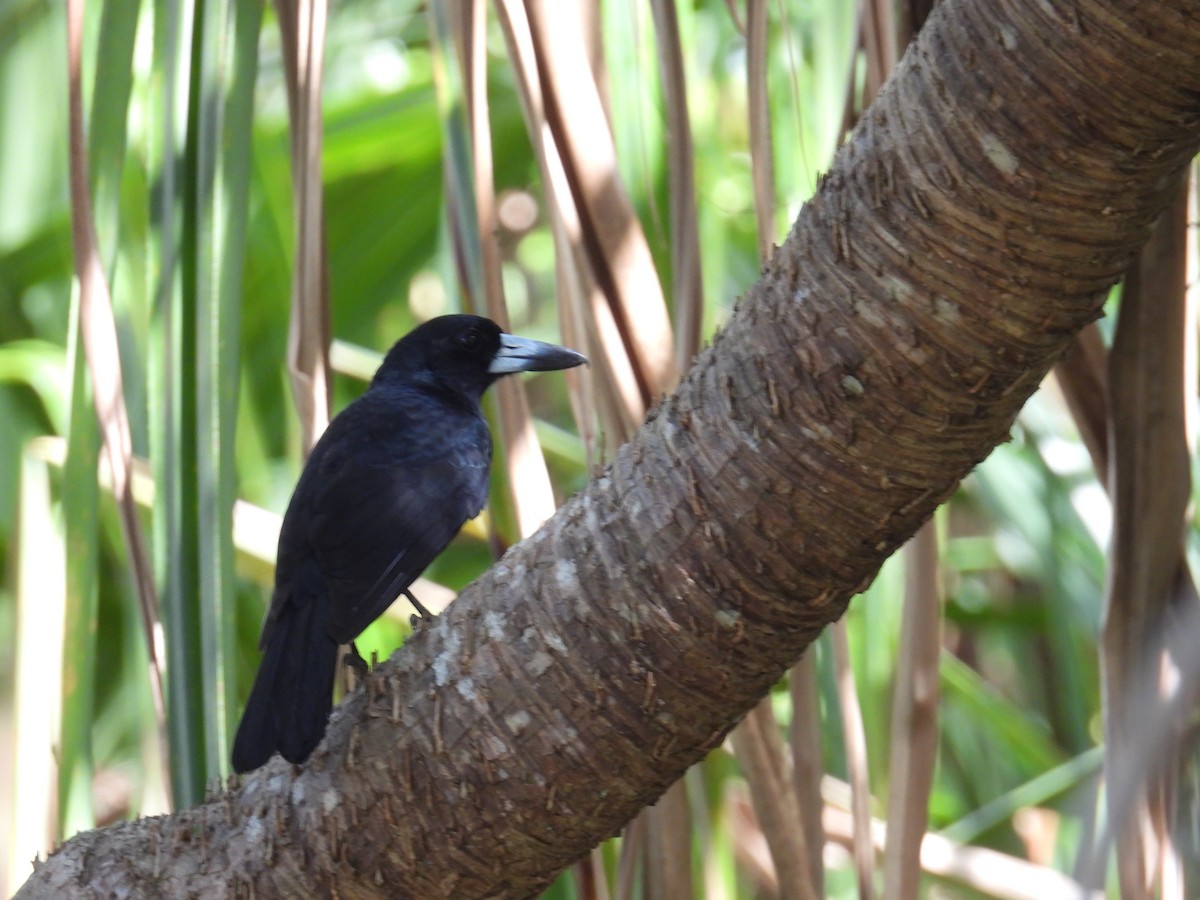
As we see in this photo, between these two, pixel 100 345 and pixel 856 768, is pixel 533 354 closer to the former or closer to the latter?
pixel 100 345

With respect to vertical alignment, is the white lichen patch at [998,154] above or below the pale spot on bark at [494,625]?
above

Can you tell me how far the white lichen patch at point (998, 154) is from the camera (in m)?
1.22

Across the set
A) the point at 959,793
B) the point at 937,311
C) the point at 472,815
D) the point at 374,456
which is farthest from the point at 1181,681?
the point at 959,793

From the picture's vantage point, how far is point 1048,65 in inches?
46.6

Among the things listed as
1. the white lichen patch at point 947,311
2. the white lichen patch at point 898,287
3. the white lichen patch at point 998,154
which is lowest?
the white lichen patch at point 947,311

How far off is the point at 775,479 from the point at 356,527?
1054 mm

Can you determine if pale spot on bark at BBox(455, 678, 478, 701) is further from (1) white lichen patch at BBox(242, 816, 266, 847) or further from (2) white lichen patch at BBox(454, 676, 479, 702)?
(1) white lichen patch at BBox(242, 816, 266, 847)

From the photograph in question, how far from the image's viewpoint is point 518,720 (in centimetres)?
151

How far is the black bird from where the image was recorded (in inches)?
72.7

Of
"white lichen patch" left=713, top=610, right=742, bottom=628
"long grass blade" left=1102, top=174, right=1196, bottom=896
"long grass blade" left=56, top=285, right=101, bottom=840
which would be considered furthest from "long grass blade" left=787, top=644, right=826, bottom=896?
"long grass blade" left=56, top=285, right=101, bottom=840

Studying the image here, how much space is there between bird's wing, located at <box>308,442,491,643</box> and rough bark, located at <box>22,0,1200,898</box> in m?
0.40

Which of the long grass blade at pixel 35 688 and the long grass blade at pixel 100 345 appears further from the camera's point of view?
the long grass blade at pixel 35 688

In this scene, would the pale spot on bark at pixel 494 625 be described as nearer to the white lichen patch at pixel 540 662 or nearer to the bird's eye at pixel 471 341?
the white lichen patch at pixel 540 662

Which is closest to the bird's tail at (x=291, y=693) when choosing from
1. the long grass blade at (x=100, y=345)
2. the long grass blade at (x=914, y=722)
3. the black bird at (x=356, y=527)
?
the black bird at (x=356, y=527)
